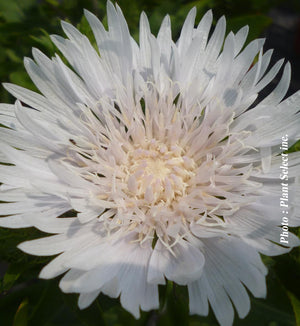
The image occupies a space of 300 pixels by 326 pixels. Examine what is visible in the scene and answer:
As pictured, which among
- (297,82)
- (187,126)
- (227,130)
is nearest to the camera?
(227,130)

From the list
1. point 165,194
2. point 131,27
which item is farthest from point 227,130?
point 131,27

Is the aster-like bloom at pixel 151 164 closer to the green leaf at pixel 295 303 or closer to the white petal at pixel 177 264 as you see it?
the white petal at pixel 177 264

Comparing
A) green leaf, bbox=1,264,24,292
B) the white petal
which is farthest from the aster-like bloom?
green leaf, bbox=1,264,24,292

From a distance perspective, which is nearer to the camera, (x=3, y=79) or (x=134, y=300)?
(x=134, y=300)

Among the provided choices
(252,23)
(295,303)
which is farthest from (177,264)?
(252,23)

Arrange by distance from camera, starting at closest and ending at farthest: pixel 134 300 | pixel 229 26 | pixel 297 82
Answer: pixel 134 300, pixel 229 26, pixel 297 82

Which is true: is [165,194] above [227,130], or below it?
below

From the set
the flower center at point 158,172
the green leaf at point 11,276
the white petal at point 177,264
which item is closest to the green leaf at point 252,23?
the flower center at point 158,172

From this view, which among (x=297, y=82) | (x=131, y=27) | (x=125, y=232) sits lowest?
(x=125, y=232)

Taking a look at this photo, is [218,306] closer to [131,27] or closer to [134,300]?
[134,300]
